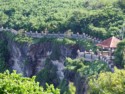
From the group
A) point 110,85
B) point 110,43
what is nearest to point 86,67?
point 110,43

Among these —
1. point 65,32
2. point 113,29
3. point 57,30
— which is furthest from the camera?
point 57,30

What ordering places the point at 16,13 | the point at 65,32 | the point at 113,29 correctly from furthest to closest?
the point at 16,13 → the point at 65,32 → the point at 113,29

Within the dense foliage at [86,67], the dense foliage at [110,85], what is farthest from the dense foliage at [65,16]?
the dense foliage at [110,85]

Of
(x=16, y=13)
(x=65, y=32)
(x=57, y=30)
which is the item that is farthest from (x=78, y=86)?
(x=16, y=13)

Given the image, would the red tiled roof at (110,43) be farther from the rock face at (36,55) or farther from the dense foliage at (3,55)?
the dense foliage at (3,55)

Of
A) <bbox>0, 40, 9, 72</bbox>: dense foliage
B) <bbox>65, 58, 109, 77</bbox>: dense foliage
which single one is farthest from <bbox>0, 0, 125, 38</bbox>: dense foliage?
<bbox>65, 58, 109, 77</bbox>: dense foliage

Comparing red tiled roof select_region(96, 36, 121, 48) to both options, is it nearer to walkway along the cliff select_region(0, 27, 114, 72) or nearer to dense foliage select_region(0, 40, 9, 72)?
walkway along the cliff select_region(0, 27, 114, 72)

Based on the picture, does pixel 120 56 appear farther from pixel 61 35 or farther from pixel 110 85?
pixel 61 35

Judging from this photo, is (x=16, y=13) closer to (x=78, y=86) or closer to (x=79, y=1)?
(x=79, y=1)
